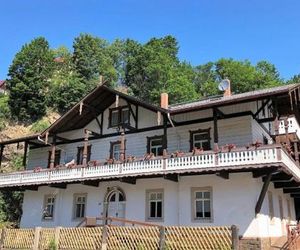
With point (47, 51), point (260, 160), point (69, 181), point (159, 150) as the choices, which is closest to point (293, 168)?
point (260, 160)

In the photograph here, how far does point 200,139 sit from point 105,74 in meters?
43.6

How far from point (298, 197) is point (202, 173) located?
1262 centimetres

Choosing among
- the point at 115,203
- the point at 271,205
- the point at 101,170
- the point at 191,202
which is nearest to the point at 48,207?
the point at 115,203

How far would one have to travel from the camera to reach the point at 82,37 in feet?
211

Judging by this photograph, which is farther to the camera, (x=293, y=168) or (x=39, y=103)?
(x=39, y=103)

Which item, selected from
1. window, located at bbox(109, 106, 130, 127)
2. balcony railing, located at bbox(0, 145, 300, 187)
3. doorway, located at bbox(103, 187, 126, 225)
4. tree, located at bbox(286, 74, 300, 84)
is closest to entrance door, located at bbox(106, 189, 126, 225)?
doorway, located at bbox(103, 187, 126, 225)

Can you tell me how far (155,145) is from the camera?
77.5ft

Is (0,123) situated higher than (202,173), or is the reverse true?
(0,123)

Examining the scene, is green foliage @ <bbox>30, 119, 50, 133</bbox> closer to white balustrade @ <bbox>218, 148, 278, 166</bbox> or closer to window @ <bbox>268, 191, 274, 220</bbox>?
window @ <bbox>268, 191, 274, 220</bbox>

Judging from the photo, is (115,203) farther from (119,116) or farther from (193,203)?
(119,116)

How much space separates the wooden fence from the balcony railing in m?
5.64

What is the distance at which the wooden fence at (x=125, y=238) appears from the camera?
12.6 meters

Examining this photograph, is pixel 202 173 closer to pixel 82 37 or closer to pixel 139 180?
pixel 139 180

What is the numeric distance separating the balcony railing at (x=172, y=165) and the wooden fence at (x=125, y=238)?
18.5ft
